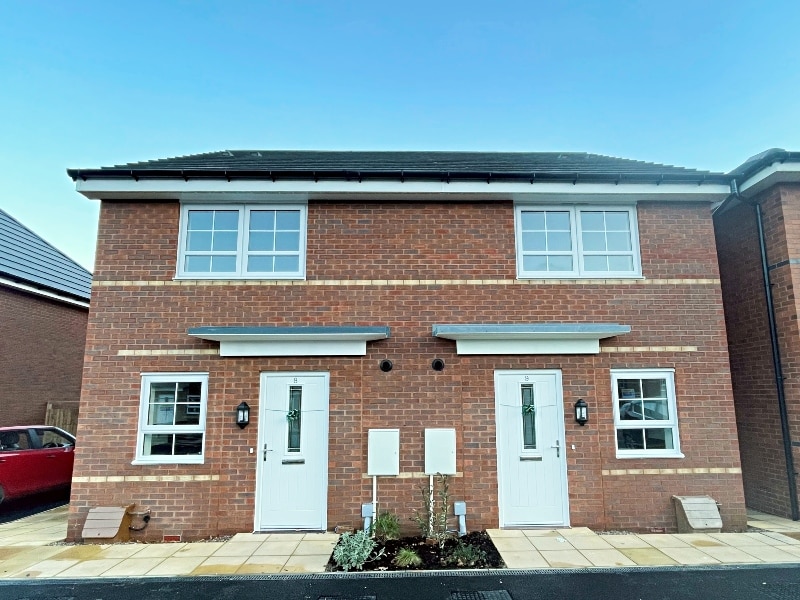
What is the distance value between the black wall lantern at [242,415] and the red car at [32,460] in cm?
467

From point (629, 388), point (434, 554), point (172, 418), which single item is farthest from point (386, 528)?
point (629, 388)

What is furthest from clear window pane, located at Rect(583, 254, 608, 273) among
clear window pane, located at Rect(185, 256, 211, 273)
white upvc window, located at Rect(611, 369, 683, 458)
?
clear window pane, located at Rect(185, 256, 211, 273)

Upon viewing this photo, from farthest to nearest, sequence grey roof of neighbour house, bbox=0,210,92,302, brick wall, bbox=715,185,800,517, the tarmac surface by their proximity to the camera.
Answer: grey roof of neighbour house, bbox=0,210,92,302
brick wall, bbox=715,185,800,517
the tarmac surface

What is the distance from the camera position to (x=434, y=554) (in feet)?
16.5

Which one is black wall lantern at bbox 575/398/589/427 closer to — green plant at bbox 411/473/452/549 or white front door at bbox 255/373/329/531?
green plant at bbox 411/473/452/549

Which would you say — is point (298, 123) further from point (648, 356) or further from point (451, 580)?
point (451, 580)

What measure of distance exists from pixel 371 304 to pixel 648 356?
14.1 feet

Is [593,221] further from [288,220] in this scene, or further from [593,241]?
[288,220]

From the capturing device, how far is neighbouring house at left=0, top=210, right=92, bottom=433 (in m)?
9.76

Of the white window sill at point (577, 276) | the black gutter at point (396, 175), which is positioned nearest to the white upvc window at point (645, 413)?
the white window sill at point (577, 276)

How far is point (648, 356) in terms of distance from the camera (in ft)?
20.8

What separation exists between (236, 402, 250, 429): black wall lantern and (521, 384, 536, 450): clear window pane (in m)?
4.03

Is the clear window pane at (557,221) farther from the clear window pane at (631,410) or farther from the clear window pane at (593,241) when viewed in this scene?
the clear window pane at (631,410)

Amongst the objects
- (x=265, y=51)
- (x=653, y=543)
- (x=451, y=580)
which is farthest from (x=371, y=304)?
(x=265, y=51)
